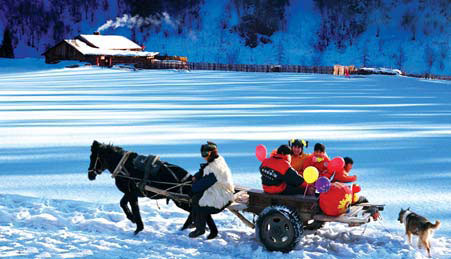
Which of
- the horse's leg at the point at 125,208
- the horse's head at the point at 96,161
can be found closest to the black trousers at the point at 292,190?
the horse's leg at the point at 125,208

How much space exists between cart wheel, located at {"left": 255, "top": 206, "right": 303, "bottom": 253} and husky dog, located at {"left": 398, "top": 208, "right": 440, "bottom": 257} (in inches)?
48.0

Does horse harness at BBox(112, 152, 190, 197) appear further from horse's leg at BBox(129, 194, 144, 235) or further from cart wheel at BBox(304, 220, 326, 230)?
cart wheel at BBox(304, 220, 326, 230)

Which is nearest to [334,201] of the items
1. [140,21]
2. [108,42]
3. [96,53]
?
[96,53]

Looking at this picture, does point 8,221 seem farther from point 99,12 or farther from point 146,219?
point 99,12

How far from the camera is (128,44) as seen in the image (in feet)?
274

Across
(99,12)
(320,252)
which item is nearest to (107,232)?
(320,252)

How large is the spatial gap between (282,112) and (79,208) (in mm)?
14987

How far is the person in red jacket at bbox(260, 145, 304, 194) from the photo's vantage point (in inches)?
254

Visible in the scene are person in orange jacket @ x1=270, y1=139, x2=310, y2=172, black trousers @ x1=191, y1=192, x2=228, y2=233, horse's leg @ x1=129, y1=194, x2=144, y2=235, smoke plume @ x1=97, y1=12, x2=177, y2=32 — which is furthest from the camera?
smoke plume @ x1=97, y1=12, x2=177, y2=32

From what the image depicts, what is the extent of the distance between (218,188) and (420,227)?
2336mm

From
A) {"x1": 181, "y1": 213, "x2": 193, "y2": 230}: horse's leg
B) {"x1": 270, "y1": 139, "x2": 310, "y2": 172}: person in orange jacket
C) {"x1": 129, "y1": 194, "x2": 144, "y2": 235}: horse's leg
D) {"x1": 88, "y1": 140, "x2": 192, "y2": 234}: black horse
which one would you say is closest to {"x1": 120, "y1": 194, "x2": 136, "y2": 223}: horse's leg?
{"x1": 88, "y1": 140, "x2": 192, "y2": 234}: black horse

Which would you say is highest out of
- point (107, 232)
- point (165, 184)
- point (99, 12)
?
point (99, 12)

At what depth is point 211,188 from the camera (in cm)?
670

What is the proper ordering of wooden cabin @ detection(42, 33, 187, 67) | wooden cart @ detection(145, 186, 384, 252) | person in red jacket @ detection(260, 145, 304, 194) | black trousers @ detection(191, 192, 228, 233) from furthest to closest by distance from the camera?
wooden cabin @ detection(42, 33, 187, 67) < black trousers @ detection(191, 192, 228, 233) < person in red jacket @ detection(260, 145, 304, 194) < wooden cart @ detection(145, 186, 384, 252)
